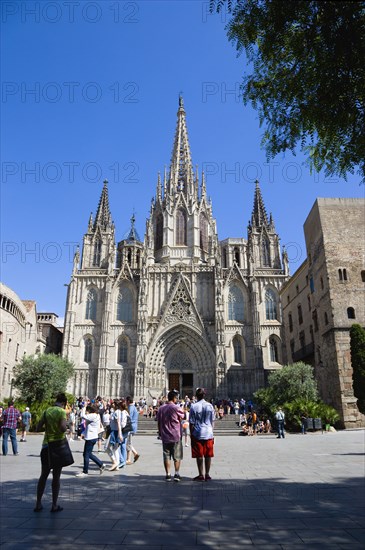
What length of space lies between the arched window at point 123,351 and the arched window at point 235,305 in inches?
468

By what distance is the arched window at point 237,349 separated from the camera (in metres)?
41.4

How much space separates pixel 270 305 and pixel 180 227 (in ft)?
48.6

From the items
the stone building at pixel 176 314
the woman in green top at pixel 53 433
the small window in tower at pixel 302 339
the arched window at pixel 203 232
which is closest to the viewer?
the woman in green top at pixel 53 433

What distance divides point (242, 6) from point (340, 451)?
12.3 m

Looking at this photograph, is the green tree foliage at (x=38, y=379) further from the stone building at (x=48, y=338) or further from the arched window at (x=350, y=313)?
the arched window at (x=350, y=313)

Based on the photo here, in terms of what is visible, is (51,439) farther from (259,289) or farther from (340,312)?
(259,289)

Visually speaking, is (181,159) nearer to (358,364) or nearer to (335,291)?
(335,291)

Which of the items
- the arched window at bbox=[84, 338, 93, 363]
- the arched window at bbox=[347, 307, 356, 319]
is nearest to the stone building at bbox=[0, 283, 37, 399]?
the arched window at bbox=[84, 338, 93, 363]

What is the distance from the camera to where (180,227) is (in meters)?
48.7

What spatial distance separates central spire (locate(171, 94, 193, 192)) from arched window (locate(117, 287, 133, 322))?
615 inches

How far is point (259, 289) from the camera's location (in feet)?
145

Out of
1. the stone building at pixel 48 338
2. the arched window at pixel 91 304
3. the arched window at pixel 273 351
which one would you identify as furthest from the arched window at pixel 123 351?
the arched window at pixel 273 351

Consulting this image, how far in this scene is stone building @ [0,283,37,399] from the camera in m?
35.9

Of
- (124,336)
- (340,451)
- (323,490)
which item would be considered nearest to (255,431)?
(340,451)
